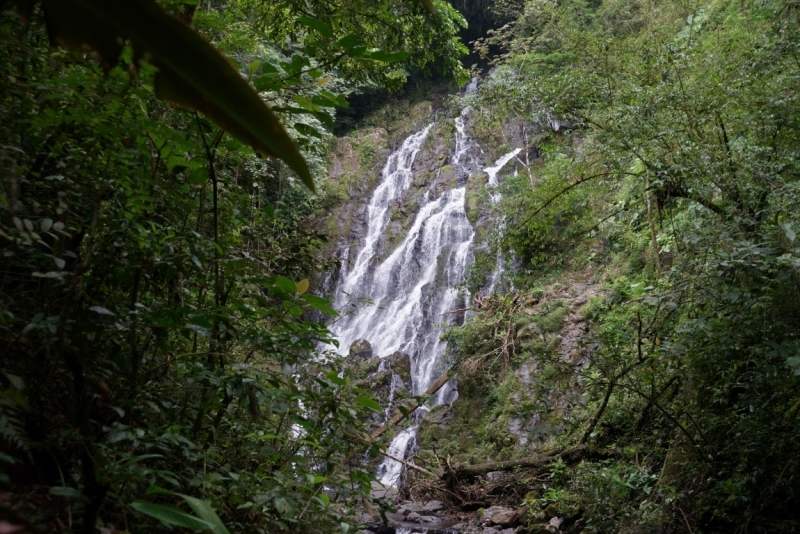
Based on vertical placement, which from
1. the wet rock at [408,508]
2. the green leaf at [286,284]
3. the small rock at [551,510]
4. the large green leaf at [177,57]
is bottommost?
the wet rock at [408,508]

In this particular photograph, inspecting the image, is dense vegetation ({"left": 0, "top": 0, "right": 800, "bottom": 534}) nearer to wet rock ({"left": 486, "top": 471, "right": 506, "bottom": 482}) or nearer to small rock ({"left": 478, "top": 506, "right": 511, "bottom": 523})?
wet rock ({"left": 486, "top": 471, "right": 506, "bottom": 482})

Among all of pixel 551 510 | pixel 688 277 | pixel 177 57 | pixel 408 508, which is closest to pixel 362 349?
pixel 408 508

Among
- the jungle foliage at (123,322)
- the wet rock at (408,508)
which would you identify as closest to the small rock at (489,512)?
the wet rock at (408,508)

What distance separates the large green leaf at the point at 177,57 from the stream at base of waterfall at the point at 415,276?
9300 mm

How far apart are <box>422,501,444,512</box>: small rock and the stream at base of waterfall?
7.12 feet

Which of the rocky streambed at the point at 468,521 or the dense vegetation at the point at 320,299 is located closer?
the dense vegetation at the point at 320,299

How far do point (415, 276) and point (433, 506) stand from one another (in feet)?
26.9

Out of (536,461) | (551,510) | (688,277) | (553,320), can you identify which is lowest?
(551,510)

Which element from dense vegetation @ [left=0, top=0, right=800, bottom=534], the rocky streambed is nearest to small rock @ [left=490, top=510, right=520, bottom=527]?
the rocky streambed

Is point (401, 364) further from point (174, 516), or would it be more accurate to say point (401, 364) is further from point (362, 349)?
point (174, 516)

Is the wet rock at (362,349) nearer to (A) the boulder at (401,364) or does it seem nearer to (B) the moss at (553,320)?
(A) the boulder at (401,364)

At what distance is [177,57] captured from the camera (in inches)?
30.1

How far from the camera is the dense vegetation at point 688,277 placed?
3.16 m

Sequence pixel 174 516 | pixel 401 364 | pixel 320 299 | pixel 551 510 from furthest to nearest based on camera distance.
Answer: pixel 401 364 < pixel 551 510 < pixel 320 299 < pixel 174 516
